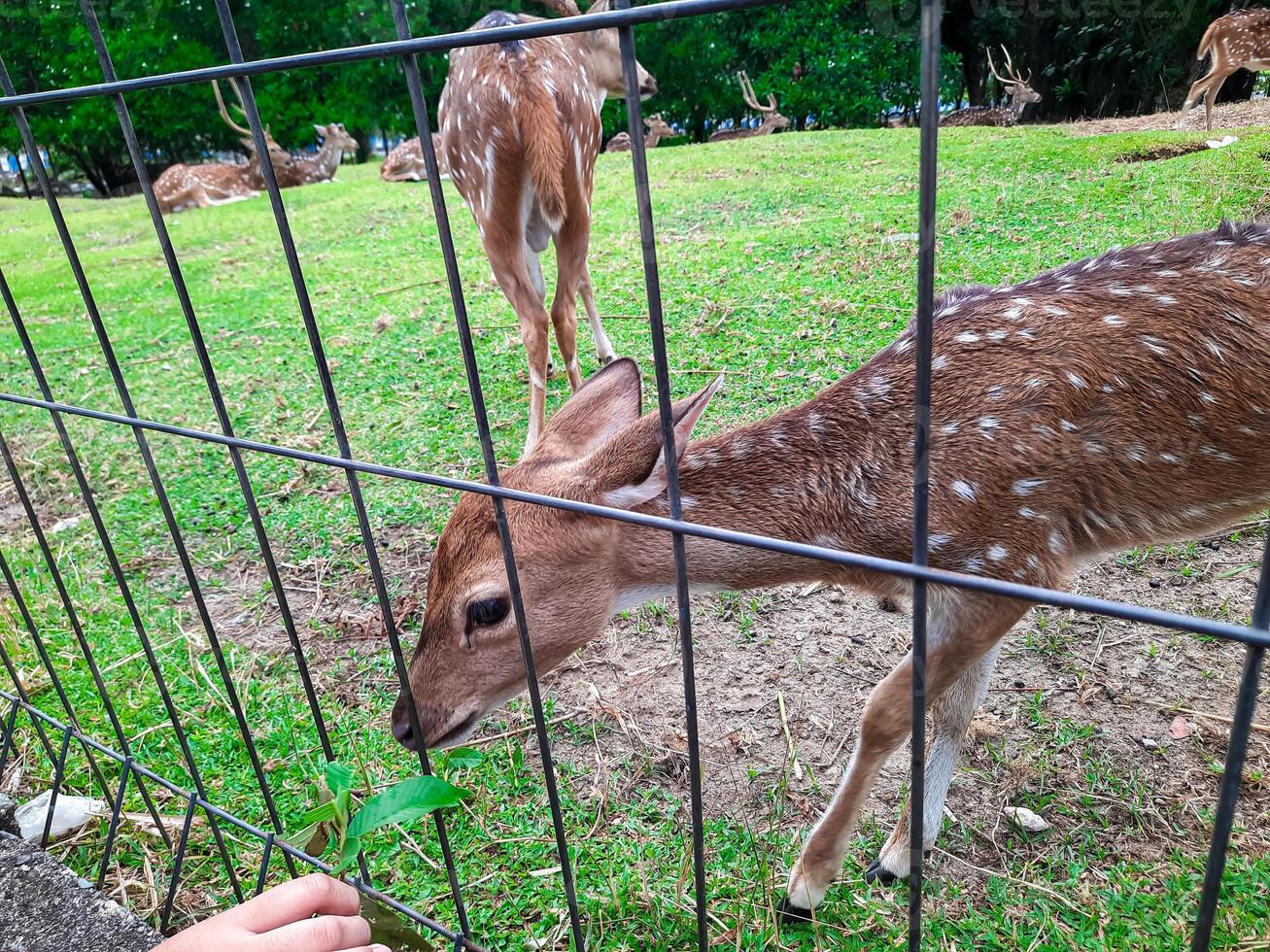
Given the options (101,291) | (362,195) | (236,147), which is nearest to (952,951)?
(101,291)

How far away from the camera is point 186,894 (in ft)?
7.29

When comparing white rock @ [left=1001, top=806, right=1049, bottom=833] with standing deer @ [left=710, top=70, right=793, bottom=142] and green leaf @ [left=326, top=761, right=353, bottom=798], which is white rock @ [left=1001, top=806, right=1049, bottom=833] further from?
standing deer @ [left=710, top=70, right=793, bottom=142]

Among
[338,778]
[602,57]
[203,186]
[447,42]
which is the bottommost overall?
[338,778]

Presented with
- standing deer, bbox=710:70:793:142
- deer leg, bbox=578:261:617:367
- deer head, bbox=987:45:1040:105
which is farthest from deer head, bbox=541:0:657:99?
standing deer, bbox=710:70:793:142

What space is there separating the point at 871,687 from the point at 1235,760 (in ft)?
6.31

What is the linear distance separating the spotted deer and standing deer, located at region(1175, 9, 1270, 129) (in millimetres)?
6720

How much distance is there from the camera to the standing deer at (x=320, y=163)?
1892cm

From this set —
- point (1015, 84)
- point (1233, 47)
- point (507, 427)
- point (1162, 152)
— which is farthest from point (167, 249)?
point (1015, 84)

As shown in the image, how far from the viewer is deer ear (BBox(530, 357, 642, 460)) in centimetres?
232

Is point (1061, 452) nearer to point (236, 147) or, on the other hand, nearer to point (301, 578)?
point (301, 578)

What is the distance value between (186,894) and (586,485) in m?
1.50

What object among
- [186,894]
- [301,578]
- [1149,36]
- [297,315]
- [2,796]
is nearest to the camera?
[186,894]

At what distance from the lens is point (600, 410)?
236 centimetres

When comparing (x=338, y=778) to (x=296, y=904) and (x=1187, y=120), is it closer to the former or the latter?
(x=296, y=904)
